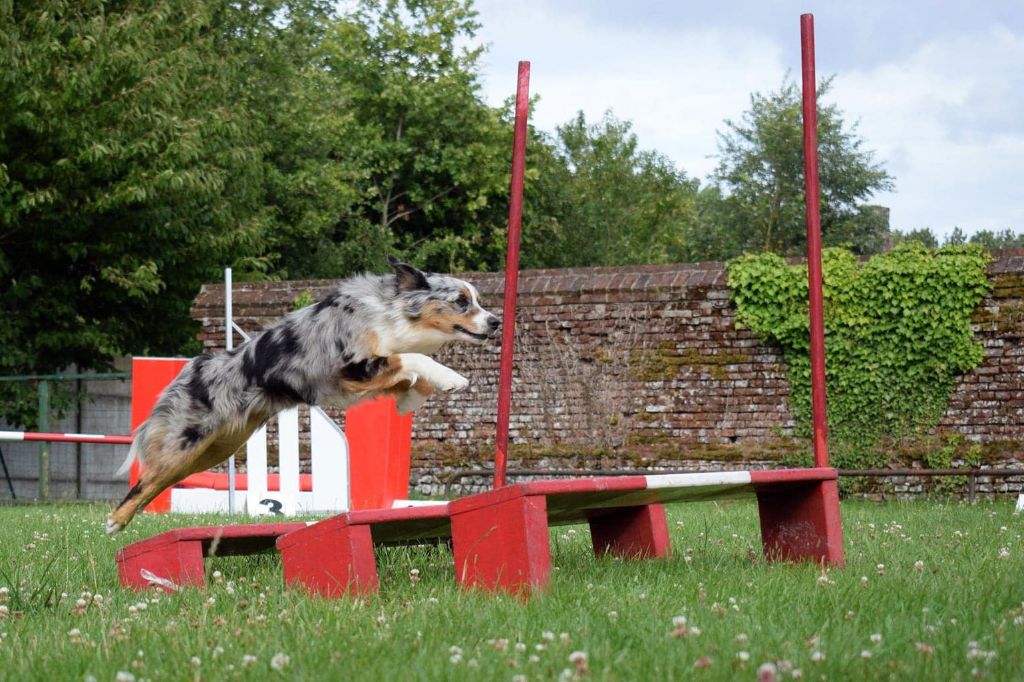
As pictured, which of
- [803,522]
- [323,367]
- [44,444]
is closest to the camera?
[323,367]

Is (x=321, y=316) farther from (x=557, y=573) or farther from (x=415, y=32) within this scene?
(x=415, y=32)

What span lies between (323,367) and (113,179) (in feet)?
41.6

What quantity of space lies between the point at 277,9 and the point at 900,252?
1556 centimetres

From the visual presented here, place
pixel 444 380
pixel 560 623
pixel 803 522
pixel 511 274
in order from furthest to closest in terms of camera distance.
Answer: pixel 511 274 < pixel 803 522 < pixel 444 380 < pixel 560 623

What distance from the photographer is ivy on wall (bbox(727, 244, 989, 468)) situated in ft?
41.1

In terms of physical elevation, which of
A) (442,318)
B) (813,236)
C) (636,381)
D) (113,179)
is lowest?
(636,381)

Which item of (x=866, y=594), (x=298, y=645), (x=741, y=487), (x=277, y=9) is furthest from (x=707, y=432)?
(x=277, y=9)

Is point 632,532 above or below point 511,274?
below

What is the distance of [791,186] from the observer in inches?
1357

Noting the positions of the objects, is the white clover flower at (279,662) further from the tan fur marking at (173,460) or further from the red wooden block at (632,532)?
the red wooden block at (632,532)

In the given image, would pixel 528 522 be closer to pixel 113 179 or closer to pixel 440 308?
pixel 440 308

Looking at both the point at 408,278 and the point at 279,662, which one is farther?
the point at 408,278

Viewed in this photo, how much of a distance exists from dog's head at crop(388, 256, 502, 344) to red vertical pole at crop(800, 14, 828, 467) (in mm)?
1701

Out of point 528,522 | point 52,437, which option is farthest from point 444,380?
point 52,437
